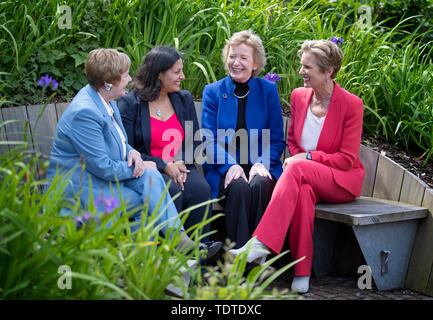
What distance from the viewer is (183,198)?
347 cm

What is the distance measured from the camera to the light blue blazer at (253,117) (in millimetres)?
3816

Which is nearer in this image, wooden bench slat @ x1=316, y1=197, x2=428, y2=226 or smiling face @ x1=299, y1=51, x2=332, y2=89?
wooden bench slat @ x1=316, y1=197, x2=428, y2=226

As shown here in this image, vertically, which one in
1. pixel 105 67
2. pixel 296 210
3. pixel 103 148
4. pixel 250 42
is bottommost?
pixel 296 210

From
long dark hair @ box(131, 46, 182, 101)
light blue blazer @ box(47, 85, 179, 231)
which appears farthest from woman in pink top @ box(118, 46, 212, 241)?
light blue blazer @ box(47, 85, 179, 231)

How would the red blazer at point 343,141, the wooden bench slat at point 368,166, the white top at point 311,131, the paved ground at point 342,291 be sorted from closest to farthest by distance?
the paved ground at point 342,291 < the red blazer at point 343,141 < the white top at point 311,131 < the wooden bench slat at point 368,166

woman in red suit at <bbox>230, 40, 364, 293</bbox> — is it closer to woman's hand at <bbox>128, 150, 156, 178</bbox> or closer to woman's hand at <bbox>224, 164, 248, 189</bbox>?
woman's hand at <bbox>224, 164, 248, 189</bbox>

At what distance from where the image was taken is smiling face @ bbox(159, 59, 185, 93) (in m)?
3.60

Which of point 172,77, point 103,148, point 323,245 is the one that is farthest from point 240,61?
point 323,245

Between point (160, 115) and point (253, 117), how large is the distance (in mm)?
658

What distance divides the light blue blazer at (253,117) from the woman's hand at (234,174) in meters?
0.20

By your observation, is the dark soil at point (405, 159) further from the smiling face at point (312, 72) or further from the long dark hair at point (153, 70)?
the long dark hair at point (153, 70)

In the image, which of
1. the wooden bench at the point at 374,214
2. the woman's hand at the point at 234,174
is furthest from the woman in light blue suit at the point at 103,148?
the woman's hand at the point at 234,174

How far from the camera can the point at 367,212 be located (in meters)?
3.32

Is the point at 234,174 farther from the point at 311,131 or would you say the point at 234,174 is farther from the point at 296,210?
the point at 311,131
